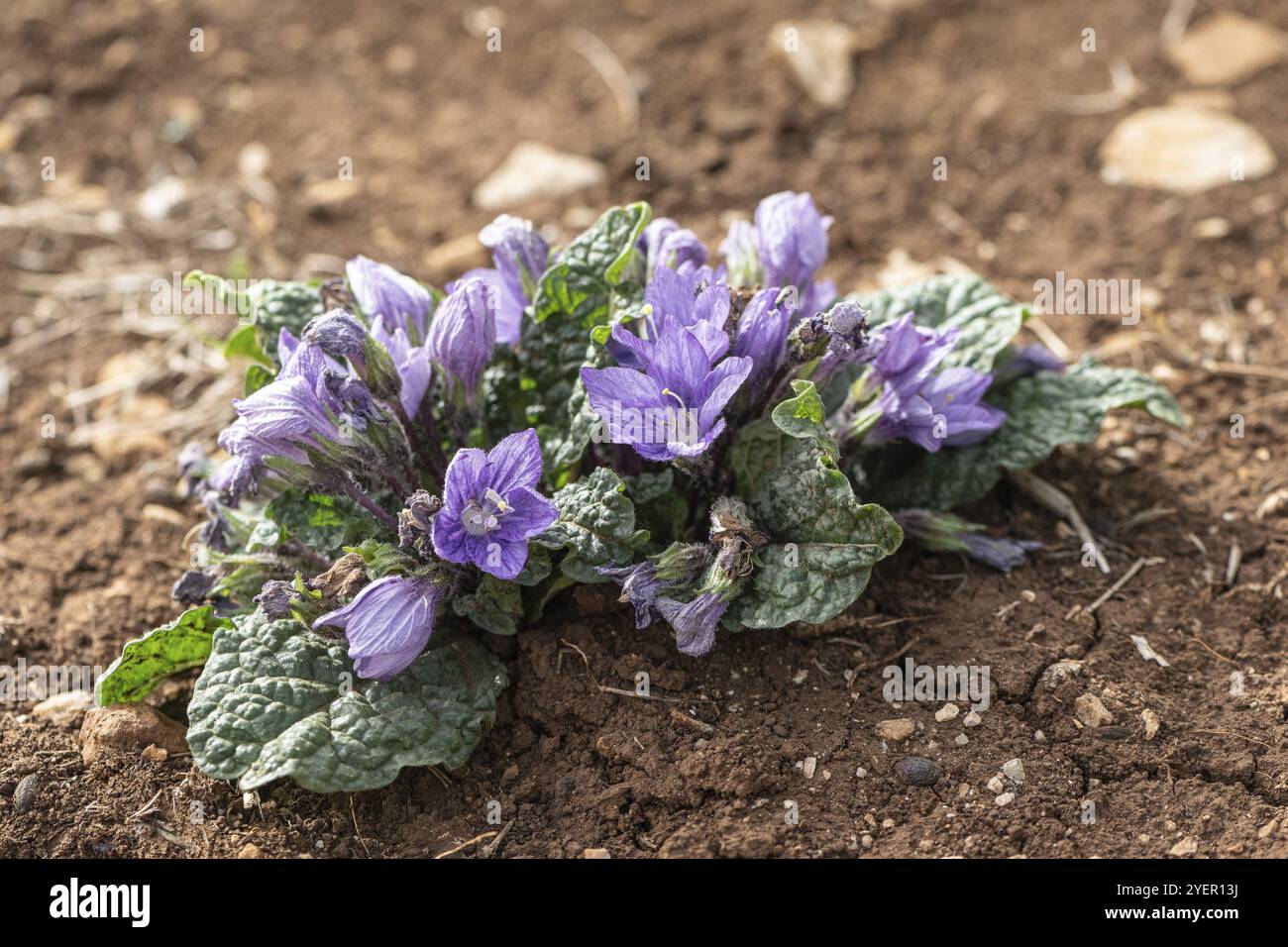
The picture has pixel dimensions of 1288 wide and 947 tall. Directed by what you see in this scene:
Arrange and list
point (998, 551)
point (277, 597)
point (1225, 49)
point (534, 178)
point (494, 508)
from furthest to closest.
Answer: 1. point (1225, 49)
2. point (534, 178)
3. point (998, 551)
4. point (277, 597)
5. point (494, 508)

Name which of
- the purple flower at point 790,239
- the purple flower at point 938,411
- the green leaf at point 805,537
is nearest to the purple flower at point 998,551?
the purple flower at point 938,411

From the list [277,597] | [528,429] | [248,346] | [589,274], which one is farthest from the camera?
[248,346]

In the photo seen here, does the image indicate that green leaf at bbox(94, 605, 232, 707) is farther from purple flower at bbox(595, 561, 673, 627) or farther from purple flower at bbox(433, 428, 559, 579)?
purple flower at bbox(595, 561, 673, 627)

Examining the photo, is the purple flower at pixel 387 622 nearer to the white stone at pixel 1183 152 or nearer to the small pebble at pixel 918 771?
the small pebble at pixel 918 771

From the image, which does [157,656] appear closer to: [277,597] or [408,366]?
[277,597]

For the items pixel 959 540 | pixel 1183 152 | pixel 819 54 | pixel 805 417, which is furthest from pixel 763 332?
pixel 819 54
